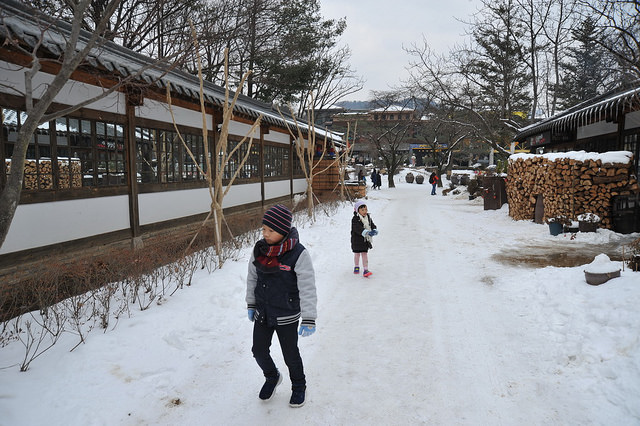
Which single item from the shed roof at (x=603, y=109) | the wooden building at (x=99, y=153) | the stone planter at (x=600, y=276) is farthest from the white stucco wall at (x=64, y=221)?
the shed roof at (x=603, y=109)

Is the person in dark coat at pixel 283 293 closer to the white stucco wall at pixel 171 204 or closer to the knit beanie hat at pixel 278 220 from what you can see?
the knit beanie hat at pixel 278 220

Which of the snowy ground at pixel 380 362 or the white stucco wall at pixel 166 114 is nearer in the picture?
the snowy ground at pixel 380 362

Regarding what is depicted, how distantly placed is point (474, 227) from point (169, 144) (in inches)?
330

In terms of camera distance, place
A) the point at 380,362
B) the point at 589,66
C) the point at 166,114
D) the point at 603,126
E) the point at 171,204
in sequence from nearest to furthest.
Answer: the point at 380,362
the point at 166,114
the point at 171,204
the point at 603,126
the point at 589,66

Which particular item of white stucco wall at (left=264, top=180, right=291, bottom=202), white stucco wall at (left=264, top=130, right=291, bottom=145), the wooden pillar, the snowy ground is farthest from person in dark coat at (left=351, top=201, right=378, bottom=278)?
white stucco wall at (left=264, top=130, right=291, bottom=145)

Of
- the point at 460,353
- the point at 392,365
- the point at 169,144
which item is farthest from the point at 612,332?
the point at 169,144

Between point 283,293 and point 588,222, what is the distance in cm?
877

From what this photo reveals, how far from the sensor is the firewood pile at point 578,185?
8914 mm

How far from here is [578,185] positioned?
945 cm

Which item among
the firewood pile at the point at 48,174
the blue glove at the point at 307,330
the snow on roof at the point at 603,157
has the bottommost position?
the blue glove at the point at 307,330

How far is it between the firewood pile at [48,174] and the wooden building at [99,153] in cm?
1

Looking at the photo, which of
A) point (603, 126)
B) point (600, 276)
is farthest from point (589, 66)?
point (600, 276)

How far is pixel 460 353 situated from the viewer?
381 cm

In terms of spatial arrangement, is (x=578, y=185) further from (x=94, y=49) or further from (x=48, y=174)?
(x=48, y=174)
